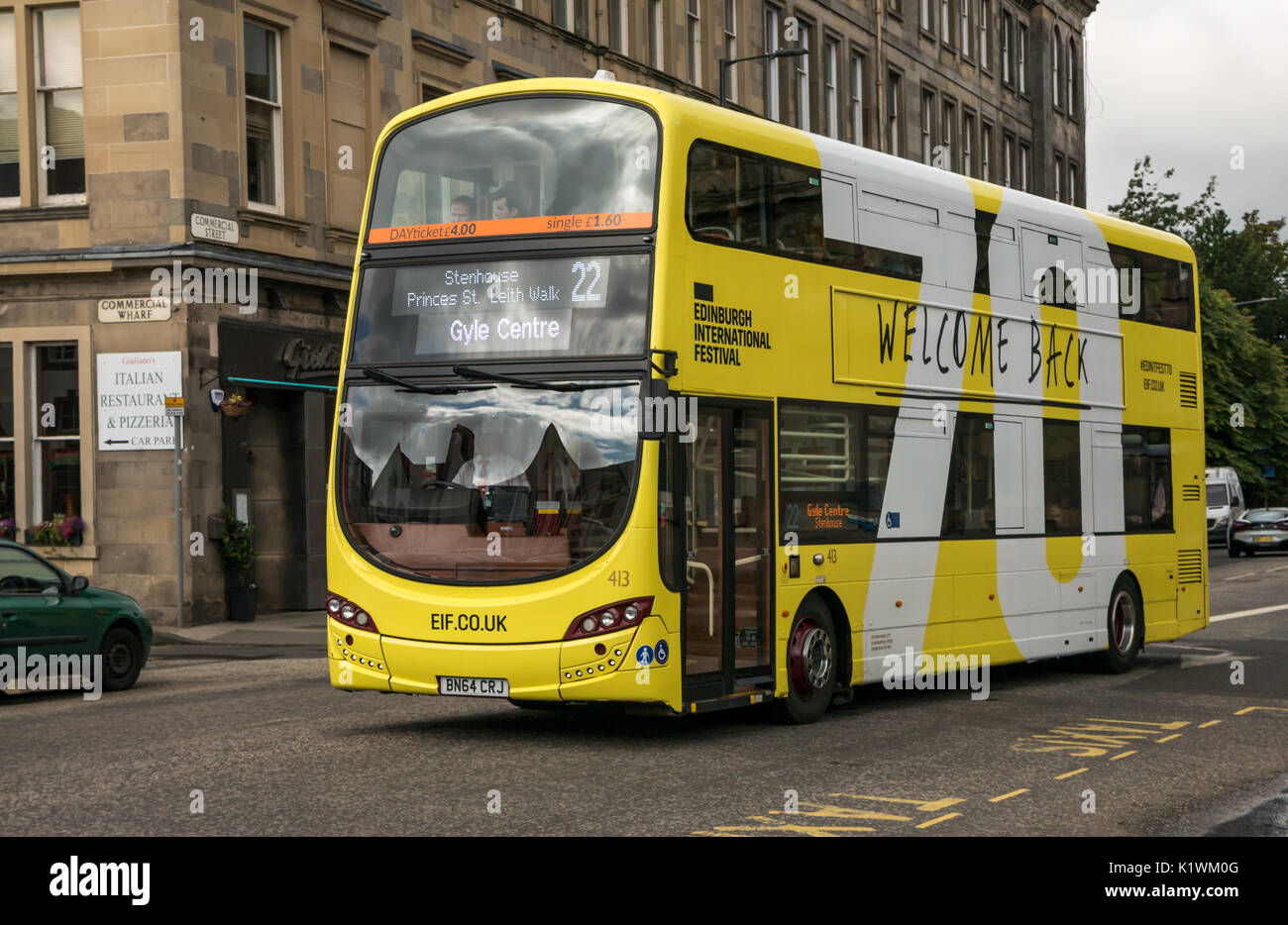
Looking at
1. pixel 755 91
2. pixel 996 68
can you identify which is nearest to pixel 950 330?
pixel 755 91

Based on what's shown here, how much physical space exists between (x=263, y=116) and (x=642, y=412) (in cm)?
1632

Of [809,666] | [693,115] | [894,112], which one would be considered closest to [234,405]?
[809,666]

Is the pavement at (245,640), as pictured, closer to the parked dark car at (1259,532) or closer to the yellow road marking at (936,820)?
the yellow road marking at (936,820)

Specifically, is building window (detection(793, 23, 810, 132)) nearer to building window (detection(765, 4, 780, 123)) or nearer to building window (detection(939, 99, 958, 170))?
building window (detection(765, 4, 780, 123))

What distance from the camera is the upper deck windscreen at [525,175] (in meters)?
11.5

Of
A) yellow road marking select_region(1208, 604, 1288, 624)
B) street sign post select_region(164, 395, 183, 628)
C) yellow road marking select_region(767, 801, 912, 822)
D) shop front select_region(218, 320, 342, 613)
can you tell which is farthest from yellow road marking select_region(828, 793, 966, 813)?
shop front select_region(218, 320, 342, 613)

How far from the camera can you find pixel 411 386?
11602 mm

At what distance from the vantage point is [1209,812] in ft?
29.8

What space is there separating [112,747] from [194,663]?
8226mm

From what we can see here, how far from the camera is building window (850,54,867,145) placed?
46281 mm

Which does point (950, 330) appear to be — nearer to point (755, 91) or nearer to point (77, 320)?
point (77, 320)

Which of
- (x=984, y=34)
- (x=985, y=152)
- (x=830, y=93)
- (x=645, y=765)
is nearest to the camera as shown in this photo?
(x=645, y=765)

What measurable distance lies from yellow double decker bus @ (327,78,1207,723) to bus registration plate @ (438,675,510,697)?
0.06ft

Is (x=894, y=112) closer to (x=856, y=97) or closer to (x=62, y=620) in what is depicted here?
(x=856, y=97)
